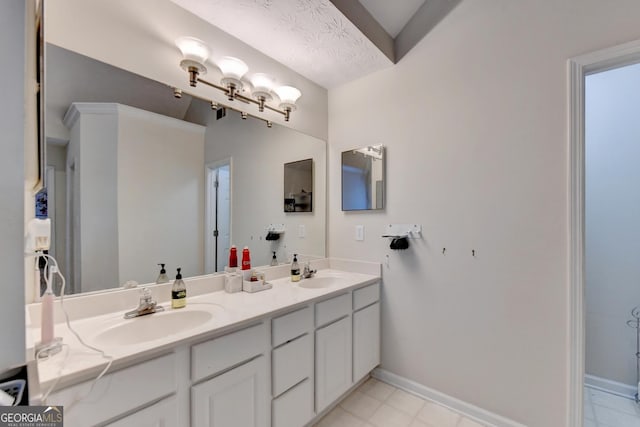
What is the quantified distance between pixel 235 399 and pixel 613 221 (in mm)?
2660

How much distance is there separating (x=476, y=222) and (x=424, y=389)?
121 centimetres

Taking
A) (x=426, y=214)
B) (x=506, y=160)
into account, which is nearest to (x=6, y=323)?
(x=426, y=214)

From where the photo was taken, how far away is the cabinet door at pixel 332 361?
1.58 m

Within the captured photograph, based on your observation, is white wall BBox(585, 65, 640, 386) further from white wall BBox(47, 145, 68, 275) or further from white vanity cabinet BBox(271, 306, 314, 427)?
white wall BBox(47, 145, 68, 275)

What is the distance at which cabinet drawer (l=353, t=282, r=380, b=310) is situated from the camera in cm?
188

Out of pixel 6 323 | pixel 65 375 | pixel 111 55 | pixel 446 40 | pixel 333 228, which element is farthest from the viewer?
pixel 333 228

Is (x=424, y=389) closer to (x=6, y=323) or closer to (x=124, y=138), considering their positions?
(x=6, y=323)

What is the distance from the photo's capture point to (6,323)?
21.5 inches

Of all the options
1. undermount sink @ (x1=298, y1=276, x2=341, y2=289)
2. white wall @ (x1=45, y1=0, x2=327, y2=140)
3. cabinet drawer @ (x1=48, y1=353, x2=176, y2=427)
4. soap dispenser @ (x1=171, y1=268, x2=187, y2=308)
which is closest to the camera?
cabinet drawer @ (x1=48, y1=353, x2=176, y2=427)

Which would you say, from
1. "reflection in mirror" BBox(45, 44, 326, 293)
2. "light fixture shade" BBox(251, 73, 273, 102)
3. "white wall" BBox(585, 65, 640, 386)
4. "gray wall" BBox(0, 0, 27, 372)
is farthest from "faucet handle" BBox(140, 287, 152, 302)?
"white wall" BBox(585, 65, 640, 386)

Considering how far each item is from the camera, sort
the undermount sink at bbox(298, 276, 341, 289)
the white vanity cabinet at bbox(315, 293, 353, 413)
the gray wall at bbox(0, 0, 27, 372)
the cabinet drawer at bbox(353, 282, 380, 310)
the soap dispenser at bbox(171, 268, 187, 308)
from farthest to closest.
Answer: the undermount sink at bbox(298, 276, 341, 289) < the cabinet drawer at bbox(353, 282, 380, 310) < the white vanity cabinet at bbox(315, 293, 353, 413) < the soap dispenser at bbox(171, 268, 187, 308) < the gray wall at bbox(0, 0, 27, 372)

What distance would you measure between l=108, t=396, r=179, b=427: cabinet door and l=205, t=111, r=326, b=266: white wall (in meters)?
0.96

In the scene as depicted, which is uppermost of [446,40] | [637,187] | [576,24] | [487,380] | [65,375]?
[446,40]

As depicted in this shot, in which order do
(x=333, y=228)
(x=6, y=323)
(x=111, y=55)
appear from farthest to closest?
1. (x=333, y=228)
2. (x=111, y=55)
3. (x=6, y=323)
